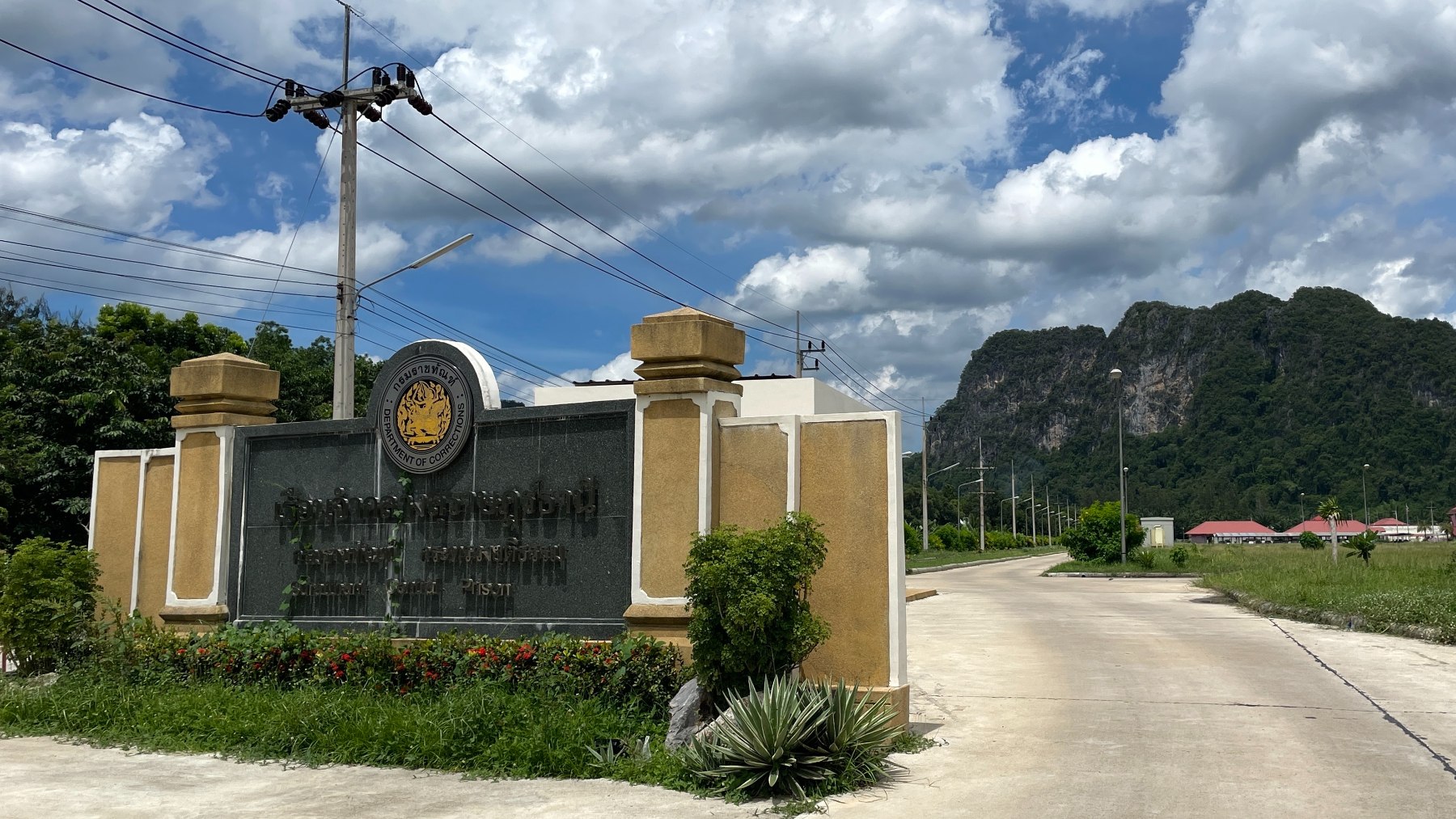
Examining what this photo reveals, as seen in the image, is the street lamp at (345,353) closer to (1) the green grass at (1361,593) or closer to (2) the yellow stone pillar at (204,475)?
(2) the yellow stone pillar at (204,475)

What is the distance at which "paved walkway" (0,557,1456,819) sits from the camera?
23.6 ft

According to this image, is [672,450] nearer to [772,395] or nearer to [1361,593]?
[772,395]

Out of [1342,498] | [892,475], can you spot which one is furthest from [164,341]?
[1342,498]

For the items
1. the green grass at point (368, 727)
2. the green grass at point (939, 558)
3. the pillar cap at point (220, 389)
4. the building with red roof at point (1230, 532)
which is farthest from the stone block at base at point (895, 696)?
the building with red roof at point (1230, 532)

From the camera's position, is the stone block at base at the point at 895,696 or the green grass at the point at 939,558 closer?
the stone block at base at the point at 895,696

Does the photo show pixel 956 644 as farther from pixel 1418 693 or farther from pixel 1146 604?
pixel 1146 604

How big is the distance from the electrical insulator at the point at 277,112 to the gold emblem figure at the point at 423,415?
8.45 meters

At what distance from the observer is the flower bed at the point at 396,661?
9234 millimetres

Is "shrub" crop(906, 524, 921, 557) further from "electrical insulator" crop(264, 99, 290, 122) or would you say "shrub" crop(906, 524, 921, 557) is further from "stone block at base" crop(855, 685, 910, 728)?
"stone block at base" crop(855, 685, 910, 728)

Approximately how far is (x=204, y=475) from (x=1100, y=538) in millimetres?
36717

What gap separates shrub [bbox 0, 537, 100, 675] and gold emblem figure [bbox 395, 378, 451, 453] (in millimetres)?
4052

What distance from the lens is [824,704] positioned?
789cm

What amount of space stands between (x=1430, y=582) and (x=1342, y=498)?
11881 centimetres

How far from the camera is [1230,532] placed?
125 m
